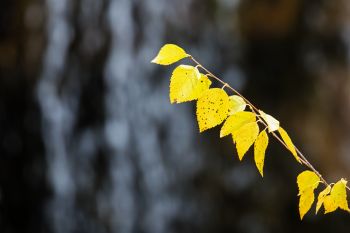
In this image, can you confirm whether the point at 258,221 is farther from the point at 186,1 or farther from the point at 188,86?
the point at 188,86

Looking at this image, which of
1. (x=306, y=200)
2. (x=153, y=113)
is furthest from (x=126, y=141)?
(x=306, y=200)

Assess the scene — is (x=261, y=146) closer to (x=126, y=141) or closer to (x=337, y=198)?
(x=337, y=198)

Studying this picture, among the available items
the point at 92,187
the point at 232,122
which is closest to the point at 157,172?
the point at 92,187

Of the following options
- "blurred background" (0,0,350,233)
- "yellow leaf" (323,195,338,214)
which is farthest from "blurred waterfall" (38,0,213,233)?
"yellow leaf" (323,195,338,214)

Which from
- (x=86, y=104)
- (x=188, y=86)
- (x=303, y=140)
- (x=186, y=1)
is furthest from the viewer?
(x=86, y=104)

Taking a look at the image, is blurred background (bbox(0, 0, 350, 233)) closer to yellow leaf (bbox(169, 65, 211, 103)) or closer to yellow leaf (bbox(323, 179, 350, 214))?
yellow leaf (bbox(323, 179, 350, 214))
